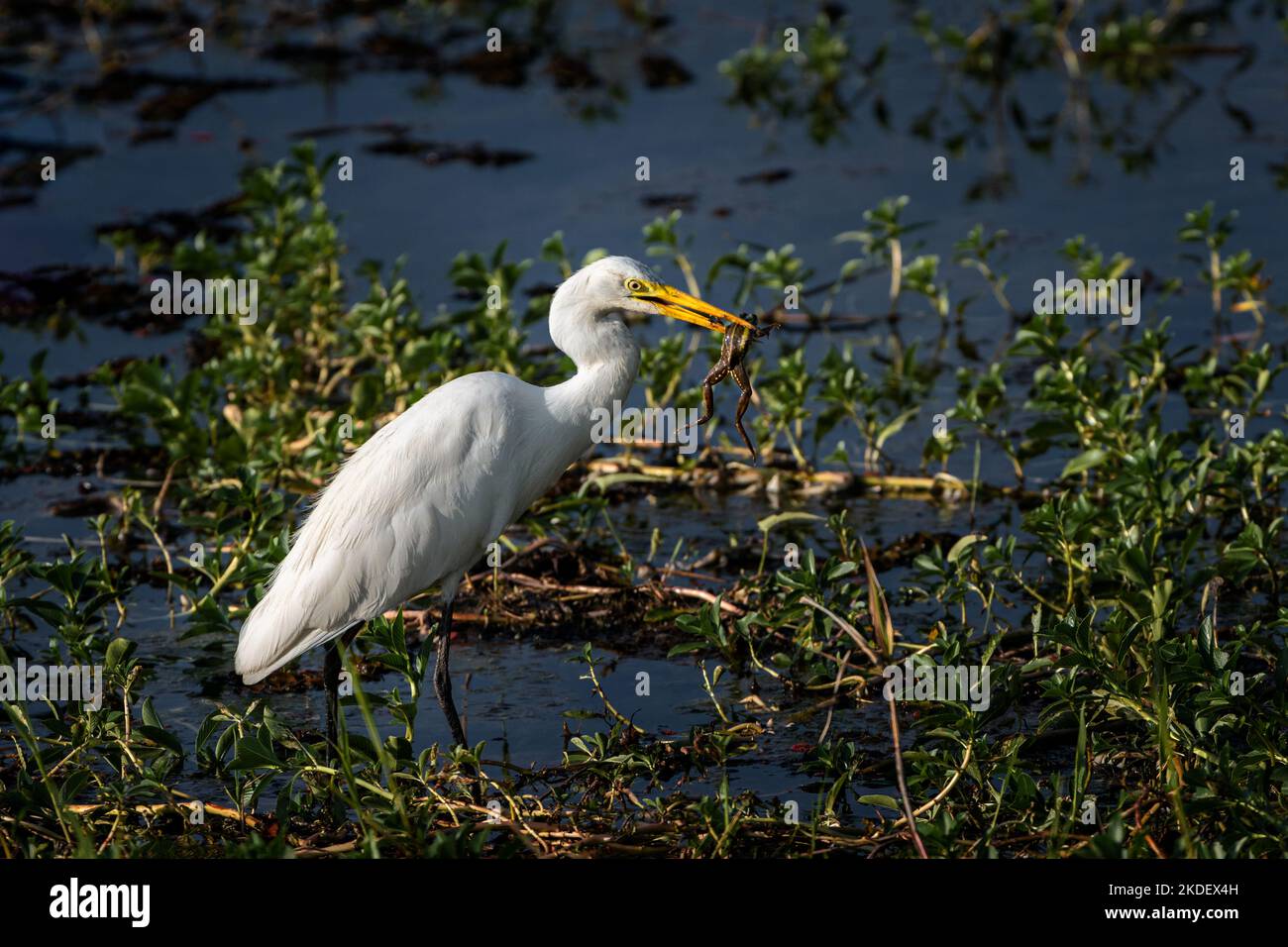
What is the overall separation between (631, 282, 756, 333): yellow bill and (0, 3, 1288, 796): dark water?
4.15ft

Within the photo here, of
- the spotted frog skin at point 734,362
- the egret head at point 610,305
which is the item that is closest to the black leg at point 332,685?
the egret head at point 610,305

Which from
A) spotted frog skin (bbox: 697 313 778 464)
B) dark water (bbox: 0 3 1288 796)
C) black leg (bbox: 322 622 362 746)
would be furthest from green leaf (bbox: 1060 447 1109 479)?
black leg (bbox: 322 622 362 746)

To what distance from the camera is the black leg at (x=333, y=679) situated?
5.04 m

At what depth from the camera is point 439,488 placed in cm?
518

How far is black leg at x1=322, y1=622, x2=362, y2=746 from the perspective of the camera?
16.5 feet

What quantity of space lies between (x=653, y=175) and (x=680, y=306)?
607 centimetres

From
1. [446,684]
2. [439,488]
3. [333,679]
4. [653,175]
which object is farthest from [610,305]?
[653,175]

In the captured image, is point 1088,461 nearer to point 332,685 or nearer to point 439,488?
point 439,488

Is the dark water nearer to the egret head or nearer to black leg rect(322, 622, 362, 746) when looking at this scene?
black leg rect(322, 622, 362, 746)

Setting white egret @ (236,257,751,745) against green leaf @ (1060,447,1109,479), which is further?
green leaf @ (1060,447,1109,479)

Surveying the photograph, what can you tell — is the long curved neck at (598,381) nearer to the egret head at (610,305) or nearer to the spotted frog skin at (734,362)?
the egret head at (610,305)

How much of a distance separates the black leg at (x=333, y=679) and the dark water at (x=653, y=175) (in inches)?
17.1
